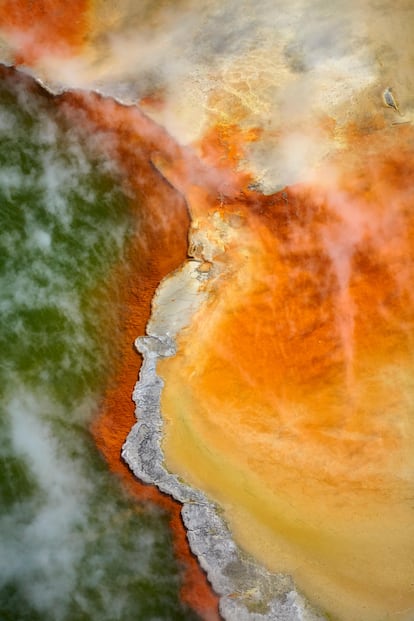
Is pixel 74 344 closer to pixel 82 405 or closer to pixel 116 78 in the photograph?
pixel 82 405

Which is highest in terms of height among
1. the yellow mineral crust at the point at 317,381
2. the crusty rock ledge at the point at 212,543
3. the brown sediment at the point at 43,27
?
the brown sediment at the point at 43,27

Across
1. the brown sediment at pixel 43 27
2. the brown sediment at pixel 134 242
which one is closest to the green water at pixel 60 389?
the brown sediment at pixel 134 242

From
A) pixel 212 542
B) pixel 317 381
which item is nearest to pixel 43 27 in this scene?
pixel 317 381


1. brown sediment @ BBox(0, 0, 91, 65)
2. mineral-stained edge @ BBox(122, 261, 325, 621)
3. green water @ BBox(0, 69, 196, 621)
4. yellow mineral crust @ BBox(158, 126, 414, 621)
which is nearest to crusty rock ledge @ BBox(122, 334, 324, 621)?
mineral-stained edge @ BBox(122, 261, 325, 621)

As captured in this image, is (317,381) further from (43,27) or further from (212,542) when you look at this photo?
(43,27)

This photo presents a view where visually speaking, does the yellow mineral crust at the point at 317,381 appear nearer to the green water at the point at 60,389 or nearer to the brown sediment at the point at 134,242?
the brown sediment at the point at 134,242

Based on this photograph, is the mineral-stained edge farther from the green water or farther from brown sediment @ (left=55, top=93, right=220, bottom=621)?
the green water
